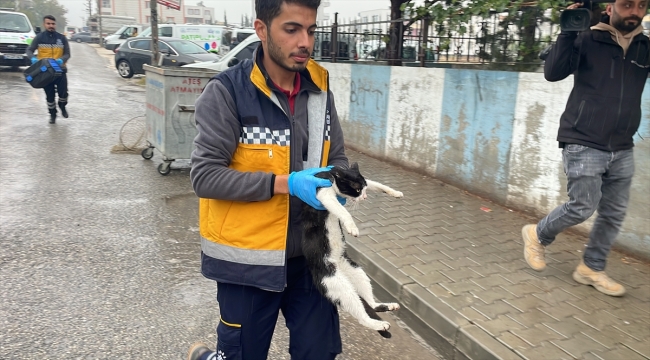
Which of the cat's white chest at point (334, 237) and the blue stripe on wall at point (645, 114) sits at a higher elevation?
the blue stripe on wall at point (645, 114)

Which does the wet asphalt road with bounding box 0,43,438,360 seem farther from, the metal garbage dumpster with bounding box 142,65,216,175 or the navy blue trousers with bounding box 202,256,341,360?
the navy blue trousers with bounding box 202,256,341,360

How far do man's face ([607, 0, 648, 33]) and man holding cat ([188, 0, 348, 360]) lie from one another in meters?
2.61

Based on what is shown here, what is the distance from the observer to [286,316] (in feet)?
7.38

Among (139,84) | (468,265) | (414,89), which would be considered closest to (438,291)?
(468,265)

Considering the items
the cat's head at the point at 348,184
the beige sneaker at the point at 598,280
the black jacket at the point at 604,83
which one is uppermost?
the black jacket at the point at 604,83

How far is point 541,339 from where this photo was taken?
3361 millimetres

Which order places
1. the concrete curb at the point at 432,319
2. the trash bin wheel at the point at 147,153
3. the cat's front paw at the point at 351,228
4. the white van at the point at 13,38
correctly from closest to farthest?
the cat's front paw at the point at 351,228 < the concrete curb at the point at 432,319 < the trash bin wheel at the point at 147,153 < the white van at the point at 13,38

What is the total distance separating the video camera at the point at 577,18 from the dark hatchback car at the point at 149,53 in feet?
53.7

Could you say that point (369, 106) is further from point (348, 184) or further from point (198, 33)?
point (198, 33)

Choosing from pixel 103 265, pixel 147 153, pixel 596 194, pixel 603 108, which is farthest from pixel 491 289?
pixel 147 153

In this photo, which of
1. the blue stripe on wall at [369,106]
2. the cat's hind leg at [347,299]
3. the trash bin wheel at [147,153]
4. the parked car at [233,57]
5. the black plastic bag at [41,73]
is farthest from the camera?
the parked car at [233,57]

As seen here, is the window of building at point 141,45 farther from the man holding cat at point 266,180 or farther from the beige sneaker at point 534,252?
the man holding cat at point 266,180

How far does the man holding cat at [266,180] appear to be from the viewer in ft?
6.25

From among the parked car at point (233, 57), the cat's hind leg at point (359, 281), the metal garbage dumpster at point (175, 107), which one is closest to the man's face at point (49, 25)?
the parked car at point (233, 57)
